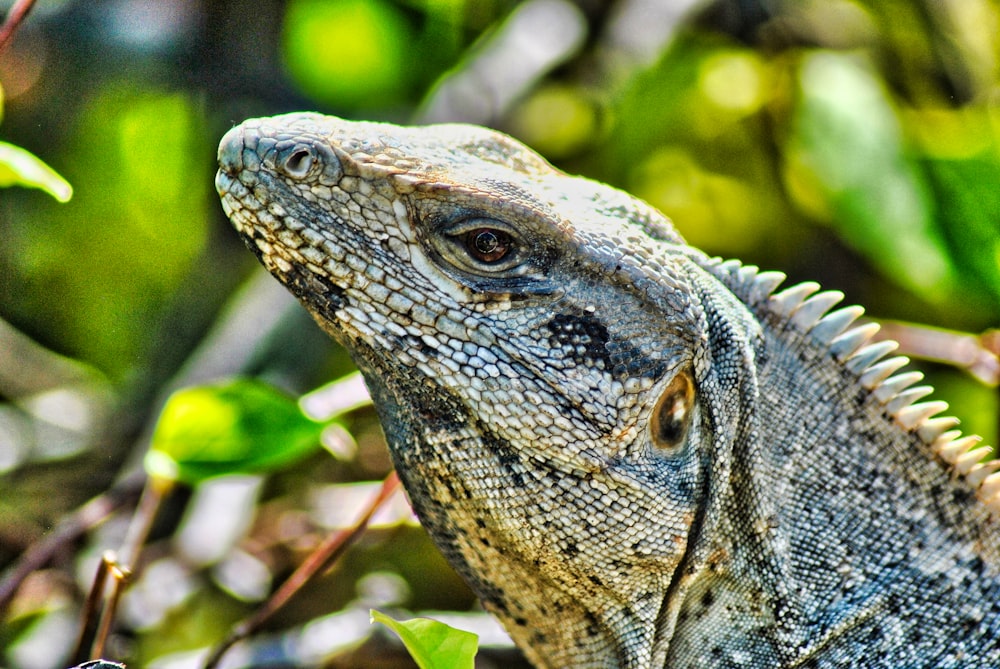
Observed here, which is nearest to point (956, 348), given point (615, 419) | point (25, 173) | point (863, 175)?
point (863, 175)

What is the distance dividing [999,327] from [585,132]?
2.18 m

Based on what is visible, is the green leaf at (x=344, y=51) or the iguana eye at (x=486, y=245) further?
the green leaf at (x=344, y=51)

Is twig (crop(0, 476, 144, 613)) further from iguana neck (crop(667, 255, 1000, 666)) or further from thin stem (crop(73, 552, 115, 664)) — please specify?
iguana neck (crop(667, 255, 1000, 666))

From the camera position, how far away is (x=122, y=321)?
4746mm

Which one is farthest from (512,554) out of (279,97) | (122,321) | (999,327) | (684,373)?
(279,97)

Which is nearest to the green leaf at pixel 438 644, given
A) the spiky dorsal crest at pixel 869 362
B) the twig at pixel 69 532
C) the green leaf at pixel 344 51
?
the spiky dorsal crest at pixel 869 362

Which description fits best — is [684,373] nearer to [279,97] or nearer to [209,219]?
[209,219]

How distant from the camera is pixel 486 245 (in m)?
2.21

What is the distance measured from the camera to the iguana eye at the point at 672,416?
2297 millimetres

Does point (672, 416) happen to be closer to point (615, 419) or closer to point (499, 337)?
point (615, 419)

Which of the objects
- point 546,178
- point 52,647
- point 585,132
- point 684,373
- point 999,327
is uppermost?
point 52,647

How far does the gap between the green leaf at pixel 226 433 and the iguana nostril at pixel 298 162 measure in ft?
2.91

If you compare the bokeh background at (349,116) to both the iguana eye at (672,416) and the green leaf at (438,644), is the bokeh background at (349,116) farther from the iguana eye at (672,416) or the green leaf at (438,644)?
the green leaf at (438,644)

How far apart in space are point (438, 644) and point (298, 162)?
3.43 feet
